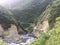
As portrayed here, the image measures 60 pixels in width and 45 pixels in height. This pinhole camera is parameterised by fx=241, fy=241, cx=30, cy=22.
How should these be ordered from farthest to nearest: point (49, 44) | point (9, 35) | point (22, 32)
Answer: point (22, 32), point (9, 35), point (49, 44)

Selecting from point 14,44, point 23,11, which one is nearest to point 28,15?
point 23,11

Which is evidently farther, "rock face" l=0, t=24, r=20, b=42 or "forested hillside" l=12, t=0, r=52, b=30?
"forested hillside" l=12, t=0, r=52, b=30

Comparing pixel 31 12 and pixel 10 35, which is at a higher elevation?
pixel 31 12

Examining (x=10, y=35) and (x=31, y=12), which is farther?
(x=31, y=12)

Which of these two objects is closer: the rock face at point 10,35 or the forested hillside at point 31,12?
the rock face at point 10,35

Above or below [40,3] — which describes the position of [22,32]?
below

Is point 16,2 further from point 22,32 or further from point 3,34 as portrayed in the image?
point 3,34

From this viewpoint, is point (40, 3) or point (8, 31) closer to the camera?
point (8, 31)

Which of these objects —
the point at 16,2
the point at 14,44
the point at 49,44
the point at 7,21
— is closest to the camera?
the point at 49,44

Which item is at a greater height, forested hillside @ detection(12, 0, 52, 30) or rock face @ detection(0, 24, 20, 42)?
forested hillside @ detection(12, 0, 52, 30)

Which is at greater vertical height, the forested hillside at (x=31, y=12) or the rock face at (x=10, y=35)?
the forested hillside at (x=31, y=12)

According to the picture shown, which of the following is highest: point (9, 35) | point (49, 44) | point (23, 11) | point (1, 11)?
point (23, 11)
